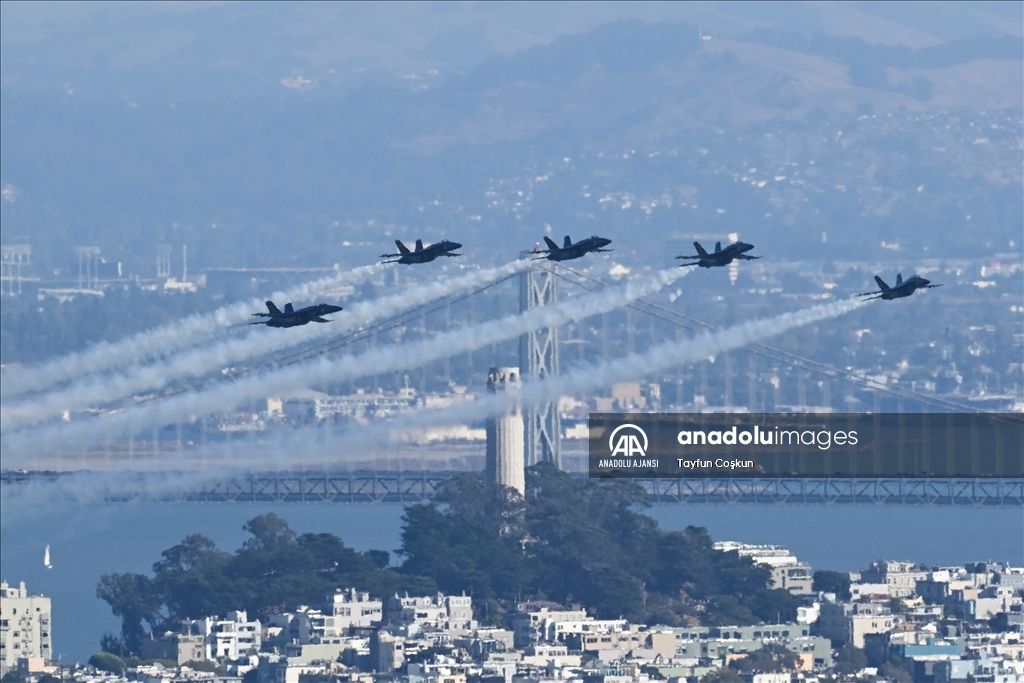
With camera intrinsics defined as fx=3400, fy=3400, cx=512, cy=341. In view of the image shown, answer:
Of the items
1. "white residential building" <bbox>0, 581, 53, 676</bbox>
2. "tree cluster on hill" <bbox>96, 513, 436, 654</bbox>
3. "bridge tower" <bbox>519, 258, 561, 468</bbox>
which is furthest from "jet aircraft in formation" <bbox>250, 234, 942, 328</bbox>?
"bridge tower" <bbox>519, 258, 561, 468</bbox>

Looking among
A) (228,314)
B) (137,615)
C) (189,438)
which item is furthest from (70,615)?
(189,438)

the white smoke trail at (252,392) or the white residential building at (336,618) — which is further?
the white residential building at (336,618)

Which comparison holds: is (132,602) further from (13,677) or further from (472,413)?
(472,413)

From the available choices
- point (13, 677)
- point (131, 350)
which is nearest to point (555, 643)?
A: point (13, 677)

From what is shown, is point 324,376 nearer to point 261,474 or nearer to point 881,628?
point 881,628

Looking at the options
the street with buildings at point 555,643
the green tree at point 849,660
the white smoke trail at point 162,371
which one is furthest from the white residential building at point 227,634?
the green tree at point 849,660

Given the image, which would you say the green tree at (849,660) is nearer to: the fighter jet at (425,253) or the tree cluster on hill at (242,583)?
the tree cluster on hill at (242,583)

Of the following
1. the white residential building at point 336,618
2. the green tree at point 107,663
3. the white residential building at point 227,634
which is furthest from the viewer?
the white residential building at point 336,618
